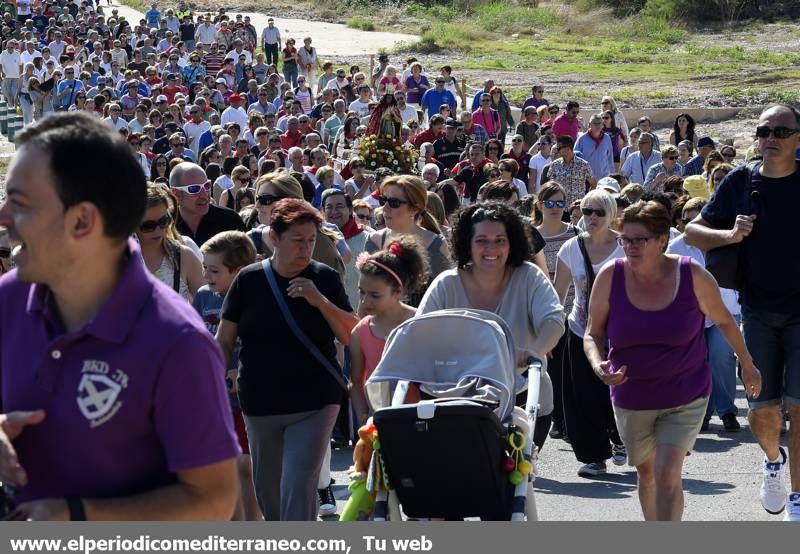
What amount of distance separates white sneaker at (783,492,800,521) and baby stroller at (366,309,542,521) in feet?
5.59

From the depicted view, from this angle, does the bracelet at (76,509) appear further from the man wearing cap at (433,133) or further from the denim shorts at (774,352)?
the man wearing cap at (433,133)

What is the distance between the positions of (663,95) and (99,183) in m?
35.0

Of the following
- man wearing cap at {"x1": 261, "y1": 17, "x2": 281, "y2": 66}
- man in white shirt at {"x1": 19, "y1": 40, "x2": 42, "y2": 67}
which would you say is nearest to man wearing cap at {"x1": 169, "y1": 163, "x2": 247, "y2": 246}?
man in white shirt at {"x1": 19, "y1": 40, "x2": 42, "y2": 67}

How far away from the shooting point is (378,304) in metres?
7.16

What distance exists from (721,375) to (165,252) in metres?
4.88

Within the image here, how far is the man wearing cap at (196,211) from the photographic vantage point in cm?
938

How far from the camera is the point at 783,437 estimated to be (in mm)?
10266

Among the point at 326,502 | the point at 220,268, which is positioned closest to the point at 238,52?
the point at 326,502

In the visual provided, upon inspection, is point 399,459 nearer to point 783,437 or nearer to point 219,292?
point 219,292

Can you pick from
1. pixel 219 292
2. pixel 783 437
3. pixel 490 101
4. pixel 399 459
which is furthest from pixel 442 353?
pixel 490 101

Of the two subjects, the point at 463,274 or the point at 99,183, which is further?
Answer: the point at 463,274

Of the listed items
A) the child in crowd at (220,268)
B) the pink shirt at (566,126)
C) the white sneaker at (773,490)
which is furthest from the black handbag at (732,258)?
the pink shirt at (566,126)

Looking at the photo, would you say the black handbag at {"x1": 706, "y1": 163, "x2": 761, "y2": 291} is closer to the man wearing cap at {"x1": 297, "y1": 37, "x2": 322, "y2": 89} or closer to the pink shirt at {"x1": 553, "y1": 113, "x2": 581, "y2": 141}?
the pink shirt at {"x1": 553, "y1": 113, "x2": 581, "y2": 141}

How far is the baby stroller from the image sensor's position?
5.69 meters
